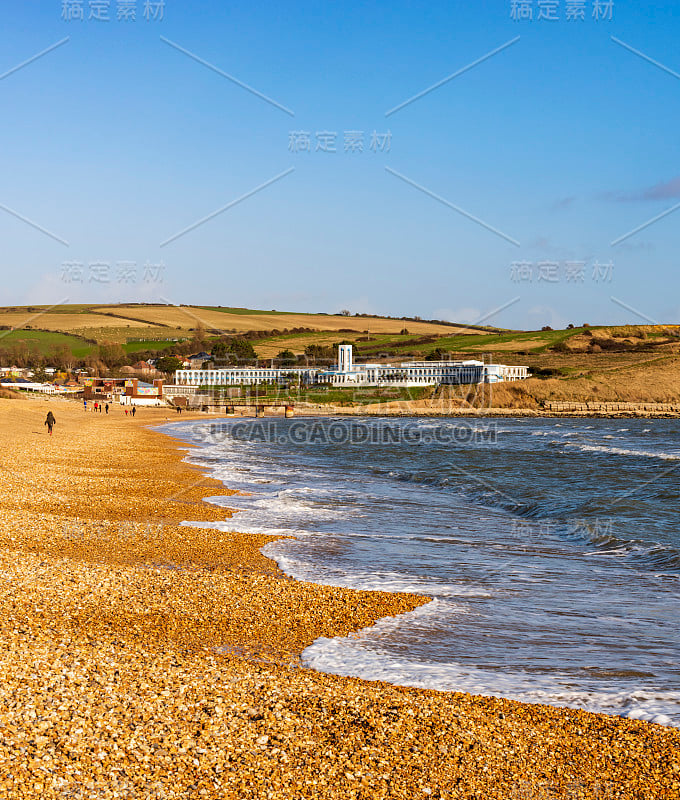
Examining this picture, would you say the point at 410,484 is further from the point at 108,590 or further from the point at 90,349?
the point at 90,349

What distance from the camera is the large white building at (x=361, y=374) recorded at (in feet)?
453

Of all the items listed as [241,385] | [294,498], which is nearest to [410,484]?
[294,498]

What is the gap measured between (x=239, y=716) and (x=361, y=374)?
5540 inches

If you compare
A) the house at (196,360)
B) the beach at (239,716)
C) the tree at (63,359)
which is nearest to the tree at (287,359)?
the house at (196,360)

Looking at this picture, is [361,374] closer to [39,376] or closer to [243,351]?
[243,351]

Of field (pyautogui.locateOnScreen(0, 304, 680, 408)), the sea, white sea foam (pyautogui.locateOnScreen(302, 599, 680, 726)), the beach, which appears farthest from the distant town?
white sea foam (pyautogui.locateOnScreen(302, 599, 680, 726))

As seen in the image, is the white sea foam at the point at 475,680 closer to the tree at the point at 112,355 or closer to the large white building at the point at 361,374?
the large white building at the point at 361,374

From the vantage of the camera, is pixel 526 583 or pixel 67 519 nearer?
pixel 526 583

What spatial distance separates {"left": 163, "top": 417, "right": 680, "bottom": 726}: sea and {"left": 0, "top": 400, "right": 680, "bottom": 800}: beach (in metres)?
0.65

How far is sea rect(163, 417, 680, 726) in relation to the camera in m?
8.11

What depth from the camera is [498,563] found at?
1402 centimetres

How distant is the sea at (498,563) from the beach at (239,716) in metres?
0.65

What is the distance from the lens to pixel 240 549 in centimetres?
1434

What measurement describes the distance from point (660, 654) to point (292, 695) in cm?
474
